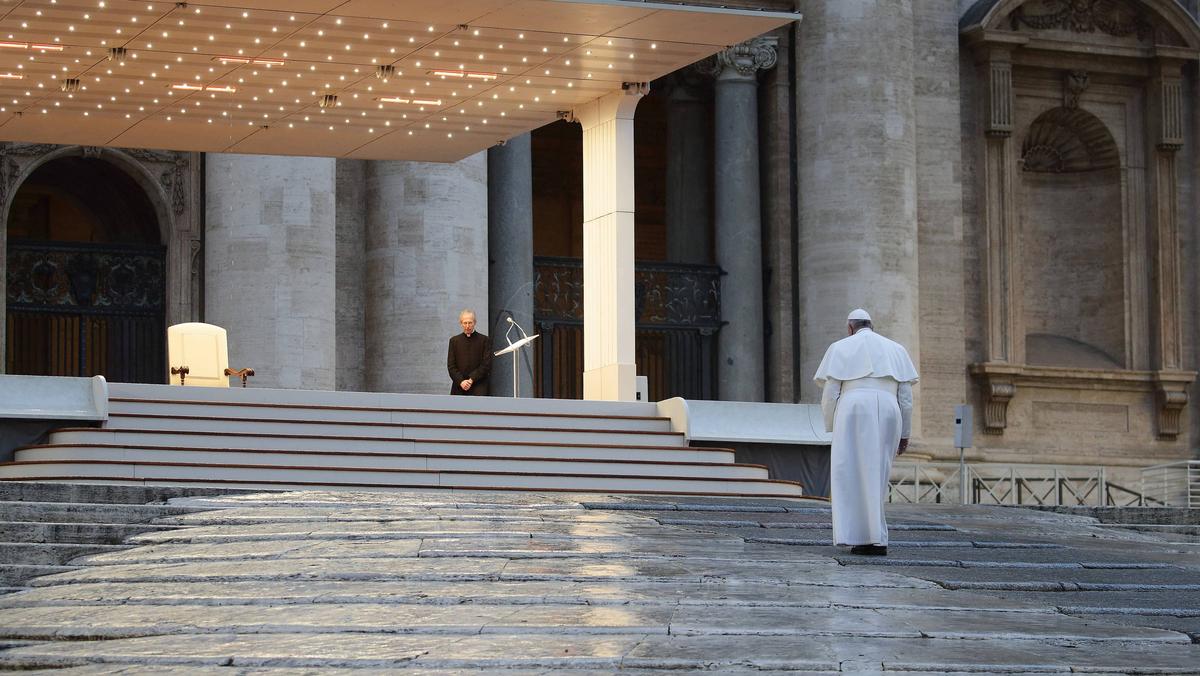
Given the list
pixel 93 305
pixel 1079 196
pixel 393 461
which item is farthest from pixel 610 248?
pixel 1079 196

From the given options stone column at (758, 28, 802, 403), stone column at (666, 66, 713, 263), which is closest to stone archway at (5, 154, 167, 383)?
stone column at (666, 66, 713, 263)

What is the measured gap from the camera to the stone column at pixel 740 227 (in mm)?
27812

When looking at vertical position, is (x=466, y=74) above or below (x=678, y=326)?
above

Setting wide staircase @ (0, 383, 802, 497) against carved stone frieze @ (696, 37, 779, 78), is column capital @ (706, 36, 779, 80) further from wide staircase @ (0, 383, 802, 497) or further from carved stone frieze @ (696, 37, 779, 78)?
wide staircase @ (0, 383, 802, 497)

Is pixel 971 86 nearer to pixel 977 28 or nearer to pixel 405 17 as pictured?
pixel 977 28

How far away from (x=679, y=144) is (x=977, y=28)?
4.82 meters

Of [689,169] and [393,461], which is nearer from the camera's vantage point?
[393,461]

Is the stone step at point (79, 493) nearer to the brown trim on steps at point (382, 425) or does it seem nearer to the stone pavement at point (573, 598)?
the stone pavement at point (573, 598)

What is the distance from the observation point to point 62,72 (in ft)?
63.8

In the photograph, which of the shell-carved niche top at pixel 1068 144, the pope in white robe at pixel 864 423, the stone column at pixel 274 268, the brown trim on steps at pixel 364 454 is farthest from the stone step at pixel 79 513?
the shell-carved niche top at pixel 1068 144

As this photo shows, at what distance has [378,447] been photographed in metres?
17.5

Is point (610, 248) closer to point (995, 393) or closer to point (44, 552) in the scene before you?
point (995, 393)

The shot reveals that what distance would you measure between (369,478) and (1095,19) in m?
16.0

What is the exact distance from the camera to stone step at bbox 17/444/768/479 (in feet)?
54.4
